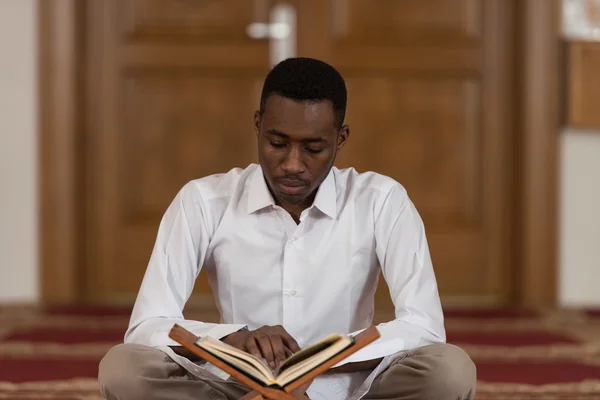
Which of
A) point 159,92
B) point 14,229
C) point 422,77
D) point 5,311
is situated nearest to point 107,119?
point 159,92

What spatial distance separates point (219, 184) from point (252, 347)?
0.44m

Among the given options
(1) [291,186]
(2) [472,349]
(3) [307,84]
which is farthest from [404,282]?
(2) [472,349]

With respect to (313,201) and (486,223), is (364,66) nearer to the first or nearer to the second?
(486,223)

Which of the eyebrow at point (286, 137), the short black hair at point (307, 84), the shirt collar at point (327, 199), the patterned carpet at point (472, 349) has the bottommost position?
the patterned carpet at point (472, 349)

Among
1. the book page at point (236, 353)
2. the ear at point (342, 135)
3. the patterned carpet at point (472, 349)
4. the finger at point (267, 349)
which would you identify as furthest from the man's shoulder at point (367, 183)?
the patterned carpet at point (472, 349)

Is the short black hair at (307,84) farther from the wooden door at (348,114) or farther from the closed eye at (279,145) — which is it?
the wooden door at (348,114)

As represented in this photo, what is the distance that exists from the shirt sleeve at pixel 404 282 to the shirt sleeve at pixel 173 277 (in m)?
0.26

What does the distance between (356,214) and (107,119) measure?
2.19m

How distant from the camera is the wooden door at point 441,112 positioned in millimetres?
3734

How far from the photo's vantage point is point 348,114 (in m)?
3.76

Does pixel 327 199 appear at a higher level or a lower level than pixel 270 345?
higher

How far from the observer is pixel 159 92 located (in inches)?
147

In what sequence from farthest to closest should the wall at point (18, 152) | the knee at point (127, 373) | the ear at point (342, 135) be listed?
the wall at point (18, 152) < the ear at point (342, 135) < the knee at point (127, 373)

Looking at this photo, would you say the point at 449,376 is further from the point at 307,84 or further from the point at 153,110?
the point at 153,110
